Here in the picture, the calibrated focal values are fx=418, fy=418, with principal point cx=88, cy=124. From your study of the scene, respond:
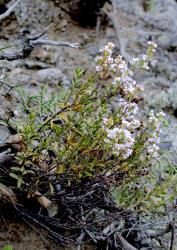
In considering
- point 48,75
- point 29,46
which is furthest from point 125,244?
point 48,75

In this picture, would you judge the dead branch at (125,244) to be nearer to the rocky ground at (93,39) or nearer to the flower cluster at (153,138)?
the flower cluster at (153,138)

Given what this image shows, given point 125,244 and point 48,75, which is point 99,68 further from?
point 48,75

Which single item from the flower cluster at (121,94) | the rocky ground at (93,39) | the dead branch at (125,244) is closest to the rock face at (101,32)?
the rocky ground at (93,39)

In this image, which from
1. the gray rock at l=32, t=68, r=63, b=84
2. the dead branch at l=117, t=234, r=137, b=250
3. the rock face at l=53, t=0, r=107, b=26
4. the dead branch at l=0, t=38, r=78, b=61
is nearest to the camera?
the dead branch at l=0, t=38, r=78, b=61

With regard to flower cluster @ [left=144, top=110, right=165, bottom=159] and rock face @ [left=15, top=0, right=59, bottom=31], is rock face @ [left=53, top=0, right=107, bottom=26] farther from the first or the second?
flower cluster @ [left=144, top=110, right=165, bottom=159]

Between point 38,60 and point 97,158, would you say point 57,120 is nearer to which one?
point 97,158

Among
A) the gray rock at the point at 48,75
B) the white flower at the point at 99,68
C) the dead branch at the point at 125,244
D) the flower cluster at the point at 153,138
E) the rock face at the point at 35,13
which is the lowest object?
the dead branch at the point at 125,244

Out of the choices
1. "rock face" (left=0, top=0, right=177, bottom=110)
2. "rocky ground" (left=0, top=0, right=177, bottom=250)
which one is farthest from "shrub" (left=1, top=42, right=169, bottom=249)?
"rock face" (left=0, top=0, right=177, bottom=110)

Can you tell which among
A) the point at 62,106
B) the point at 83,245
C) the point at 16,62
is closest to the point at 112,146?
the point at 62,106
